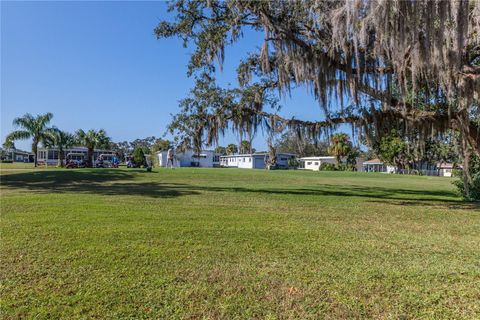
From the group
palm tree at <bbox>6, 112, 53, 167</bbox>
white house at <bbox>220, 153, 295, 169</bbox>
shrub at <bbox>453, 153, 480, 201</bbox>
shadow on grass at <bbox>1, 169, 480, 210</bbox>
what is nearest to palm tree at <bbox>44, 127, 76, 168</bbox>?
palm tree at <bbox>6, 112, 53, 167</bbox>

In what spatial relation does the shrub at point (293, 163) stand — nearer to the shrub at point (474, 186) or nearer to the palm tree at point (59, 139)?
the palm tree at point (59, 139)

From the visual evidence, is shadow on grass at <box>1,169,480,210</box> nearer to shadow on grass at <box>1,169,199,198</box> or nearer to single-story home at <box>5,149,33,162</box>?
shadow on grass at <box>1,169,199,198</box>

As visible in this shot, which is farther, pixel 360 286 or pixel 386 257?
pixel 386 257

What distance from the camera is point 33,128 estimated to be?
36250mm

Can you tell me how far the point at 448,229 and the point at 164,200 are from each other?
6239 millimetres

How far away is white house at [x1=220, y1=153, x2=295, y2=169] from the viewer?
2218 inches

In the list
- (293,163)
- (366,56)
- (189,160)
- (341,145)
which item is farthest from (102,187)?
(293,163)

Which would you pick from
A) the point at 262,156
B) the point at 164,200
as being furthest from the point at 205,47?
the point at 262,156

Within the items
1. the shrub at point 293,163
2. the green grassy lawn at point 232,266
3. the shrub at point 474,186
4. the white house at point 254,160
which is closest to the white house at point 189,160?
the white house at point 254,160

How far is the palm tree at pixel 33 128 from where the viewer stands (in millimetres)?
35625

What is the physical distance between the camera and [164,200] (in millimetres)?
8875

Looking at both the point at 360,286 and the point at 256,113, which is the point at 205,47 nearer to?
the point at 256,113

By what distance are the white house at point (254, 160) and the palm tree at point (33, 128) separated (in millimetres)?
28415

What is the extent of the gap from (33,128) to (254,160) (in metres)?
31.7
